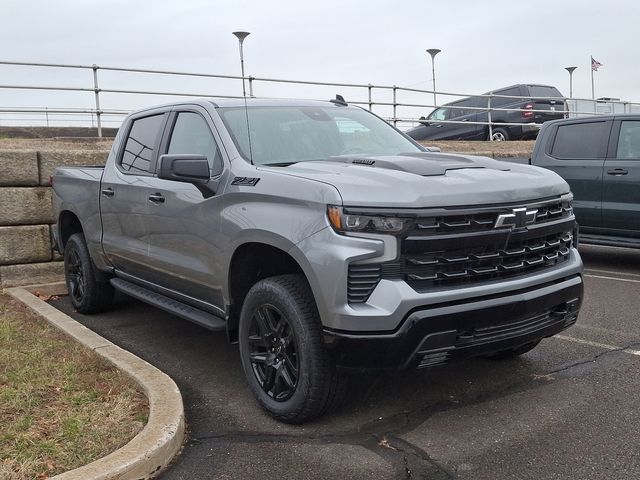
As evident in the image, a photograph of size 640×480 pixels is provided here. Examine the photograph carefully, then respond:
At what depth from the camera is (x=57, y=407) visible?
3.86 metres

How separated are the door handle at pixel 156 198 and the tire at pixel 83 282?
5.51ft

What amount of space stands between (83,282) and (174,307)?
6.53 feet

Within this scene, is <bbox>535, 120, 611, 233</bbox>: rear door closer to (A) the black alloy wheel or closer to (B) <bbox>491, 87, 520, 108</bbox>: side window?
(A) the black alloy wheel

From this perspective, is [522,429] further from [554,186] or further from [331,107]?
[331,107]

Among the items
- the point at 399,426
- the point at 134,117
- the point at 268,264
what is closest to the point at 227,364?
the point at 268,264

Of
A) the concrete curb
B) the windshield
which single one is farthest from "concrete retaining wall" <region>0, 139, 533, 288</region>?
the windshield

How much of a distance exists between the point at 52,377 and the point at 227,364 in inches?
Answer: 48.1

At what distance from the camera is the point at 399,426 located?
12.4 feet

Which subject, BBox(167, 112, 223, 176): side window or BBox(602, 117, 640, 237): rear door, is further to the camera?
BBox(602, 117, 640, 237): rear door

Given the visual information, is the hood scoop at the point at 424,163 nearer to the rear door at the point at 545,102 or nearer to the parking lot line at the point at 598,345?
the parking lot line at the point at 598,345

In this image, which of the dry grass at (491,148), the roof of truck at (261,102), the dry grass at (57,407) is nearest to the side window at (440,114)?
the dry grass at (491,148)

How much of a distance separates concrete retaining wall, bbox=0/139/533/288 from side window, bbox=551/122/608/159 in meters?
5.97

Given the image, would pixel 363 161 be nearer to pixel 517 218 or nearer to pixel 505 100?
pixel 517 218

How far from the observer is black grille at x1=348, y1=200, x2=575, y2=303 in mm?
3365
